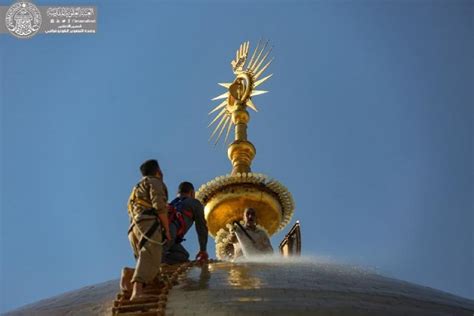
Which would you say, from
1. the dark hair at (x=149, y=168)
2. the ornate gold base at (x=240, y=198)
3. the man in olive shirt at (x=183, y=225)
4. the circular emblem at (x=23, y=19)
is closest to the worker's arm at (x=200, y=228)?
the man in olive shirt at (x=183, y=225)

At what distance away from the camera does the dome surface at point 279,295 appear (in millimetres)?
9367

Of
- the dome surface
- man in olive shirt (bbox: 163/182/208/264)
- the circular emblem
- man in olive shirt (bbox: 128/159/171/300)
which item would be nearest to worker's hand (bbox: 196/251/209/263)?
man in olive shirt (bbox: 163/182/208/264)

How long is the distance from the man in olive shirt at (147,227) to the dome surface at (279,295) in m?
0.39

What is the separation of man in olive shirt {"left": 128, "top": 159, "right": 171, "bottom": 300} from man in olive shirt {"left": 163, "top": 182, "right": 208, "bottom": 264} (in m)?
2.05

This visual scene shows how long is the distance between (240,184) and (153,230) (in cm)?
828

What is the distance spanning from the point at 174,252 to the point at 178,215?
0.50 m

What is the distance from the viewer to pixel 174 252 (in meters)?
11.9

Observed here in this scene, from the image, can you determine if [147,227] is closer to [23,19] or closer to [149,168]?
[149,168]

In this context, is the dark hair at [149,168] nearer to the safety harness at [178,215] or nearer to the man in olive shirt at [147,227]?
the man in olive shirt at [147,227]

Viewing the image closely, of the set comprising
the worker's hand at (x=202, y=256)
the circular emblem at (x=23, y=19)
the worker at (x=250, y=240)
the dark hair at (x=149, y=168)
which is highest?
the circular emblem at (x=23, y=19)

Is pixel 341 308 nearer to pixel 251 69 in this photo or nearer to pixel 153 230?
pixel 153 230

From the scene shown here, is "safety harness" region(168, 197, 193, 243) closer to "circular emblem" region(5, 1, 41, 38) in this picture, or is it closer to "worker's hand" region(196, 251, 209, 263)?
"worker's hand" region(196, 251, 209, 263)

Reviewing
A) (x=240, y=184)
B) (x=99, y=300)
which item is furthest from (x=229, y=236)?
(x=99, y=300)

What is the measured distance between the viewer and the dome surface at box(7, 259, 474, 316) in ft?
30.7
